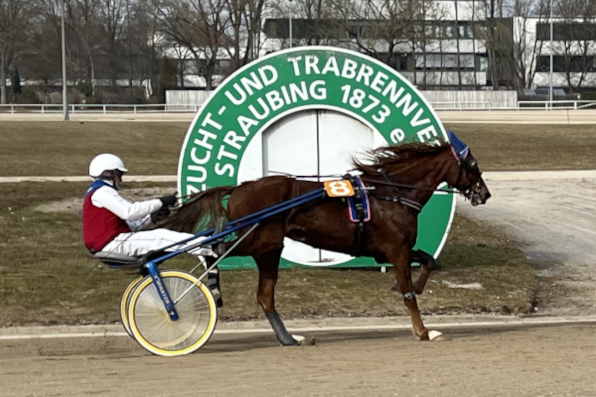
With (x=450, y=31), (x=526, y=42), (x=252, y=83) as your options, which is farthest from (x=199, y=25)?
(x=252, y=83)

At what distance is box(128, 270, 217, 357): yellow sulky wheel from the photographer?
7371 mm

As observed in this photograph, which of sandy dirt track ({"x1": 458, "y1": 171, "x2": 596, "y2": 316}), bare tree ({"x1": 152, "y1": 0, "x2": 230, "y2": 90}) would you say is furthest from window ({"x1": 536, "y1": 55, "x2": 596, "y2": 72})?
sandy dirt track ({"x1": 458, "y1": 171, "x2": 596, "y2": 316})

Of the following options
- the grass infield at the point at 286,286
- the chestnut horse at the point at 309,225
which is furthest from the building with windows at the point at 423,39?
the chestnut horse at the point at 309,225

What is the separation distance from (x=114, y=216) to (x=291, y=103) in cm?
433

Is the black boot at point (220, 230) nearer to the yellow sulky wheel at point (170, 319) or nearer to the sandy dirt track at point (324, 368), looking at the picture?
the yellow sulky wheel at point (170, 319)

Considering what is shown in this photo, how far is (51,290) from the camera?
1041cm

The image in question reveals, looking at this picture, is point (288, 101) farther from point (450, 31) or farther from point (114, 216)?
point (450, 31)

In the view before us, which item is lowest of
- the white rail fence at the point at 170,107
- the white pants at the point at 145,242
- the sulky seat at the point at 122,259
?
the sulky seat at the point at 122,259

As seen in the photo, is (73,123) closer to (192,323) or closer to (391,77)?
(391,77)

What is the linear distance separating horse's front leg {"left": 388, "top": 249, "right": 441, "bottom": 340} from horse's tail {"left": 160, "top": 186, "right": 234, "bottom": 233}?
4.89ft

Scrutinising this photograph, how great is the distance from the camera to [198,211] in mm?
7879

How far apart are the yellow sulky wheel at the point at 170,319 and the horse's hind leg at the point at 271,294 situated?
600mm

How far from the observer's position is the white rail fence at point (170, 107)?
171 ft

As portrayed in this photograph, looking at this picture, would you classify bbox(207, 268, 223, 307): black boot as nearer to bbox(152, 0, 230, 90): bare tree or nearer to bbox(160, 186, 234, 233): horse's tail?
bbox(160, 186, 234, 233): horse's tail
